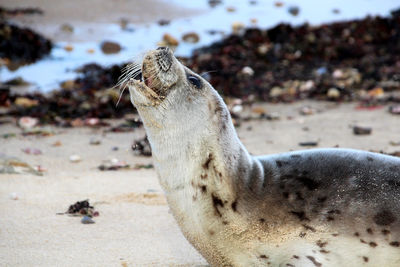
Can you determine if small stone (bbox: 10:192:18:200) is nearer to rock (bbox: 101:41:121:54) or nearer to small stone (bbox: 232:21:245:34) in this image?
rock (bbox: 101:41:121:54)

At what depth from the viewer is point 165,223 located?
4.77m

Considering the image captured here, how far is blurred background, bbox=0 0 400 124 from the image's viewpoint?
32.8 feet

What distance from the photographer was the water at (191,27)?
11.6m

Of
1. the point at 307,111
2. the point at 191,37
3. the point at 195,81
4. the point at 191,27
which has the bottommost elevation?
the point at 307,111

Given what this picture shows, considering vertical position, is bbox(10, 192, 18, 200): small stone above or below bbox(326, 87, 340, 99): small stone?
above

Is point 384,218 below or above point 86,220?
above

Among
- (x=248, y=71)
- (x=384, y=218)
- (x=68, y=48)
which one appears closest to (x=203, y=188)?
(x=384, y=218)

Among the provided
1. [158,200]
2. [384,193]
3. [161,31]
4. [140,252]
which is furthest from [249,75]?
[384,193]

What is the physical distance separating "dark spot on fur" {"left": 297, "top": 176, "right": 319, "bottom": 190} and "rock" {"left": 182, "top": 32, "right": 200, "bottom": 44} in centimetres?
1025

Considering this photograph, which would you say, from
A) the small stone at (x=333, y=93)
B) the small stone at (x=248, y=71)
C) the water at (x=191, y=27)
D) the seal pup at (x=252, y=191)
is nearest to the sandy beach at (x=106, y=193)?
the small stone at (x=333, y=93)

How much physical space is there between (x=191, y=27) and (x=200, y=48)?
1934mm

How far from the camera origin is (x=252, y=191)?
3385mm

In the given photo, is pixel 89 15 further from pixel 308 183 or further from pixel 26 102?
pixel 308 183

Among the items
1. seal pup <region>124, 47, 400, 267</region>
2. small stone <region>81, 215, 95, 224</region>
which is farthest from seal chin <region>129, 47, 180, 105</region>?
small stone <region>81, 215, 95, 224</region>
